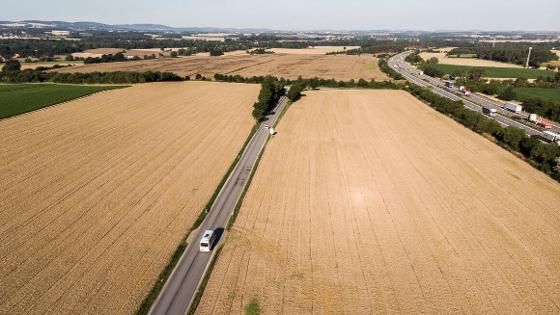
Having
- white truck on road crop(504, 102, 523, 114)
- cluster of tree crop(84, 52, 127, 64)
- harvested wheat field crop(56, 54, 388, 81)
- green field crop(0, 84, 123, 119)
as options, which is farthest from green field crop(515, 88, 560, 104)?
cluster of tree crop(84, 52, 127, 64)

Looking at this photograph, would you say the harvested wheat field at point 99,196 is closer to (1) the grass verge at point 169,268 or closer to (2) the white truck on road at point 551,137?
(1) the grass verge at point 169,268

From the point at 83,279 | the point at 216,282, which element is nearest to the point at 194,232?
the point at 216,282

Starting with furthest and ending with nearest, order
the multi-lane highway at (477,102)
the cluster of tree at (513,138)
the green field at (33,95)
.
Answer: the green field at (33,95) → the multi-lane highway at (477,102) → the cluster of tree at (513,138)

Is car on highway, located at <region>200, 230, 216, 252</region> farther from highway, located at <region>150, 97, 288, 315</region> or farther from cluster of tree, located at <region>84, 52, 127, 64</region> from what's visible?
cluster of tree, located at <region>84, 52, 127, 64</region>

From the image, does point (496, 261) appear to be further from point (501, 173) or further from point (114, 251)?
point (114, 251)

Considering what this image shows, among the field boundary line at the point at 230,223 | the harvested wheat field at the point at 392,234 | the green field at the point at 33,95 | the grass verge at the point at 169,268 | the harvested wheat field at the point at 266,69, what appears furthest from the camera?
the harvested wheat field at the point at 266,69

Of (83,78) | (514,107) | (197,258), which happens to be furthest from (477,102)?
(83,78)

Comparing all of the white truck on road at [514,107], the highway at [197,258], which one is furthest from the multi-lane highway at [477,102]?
the highway at [197,258]
